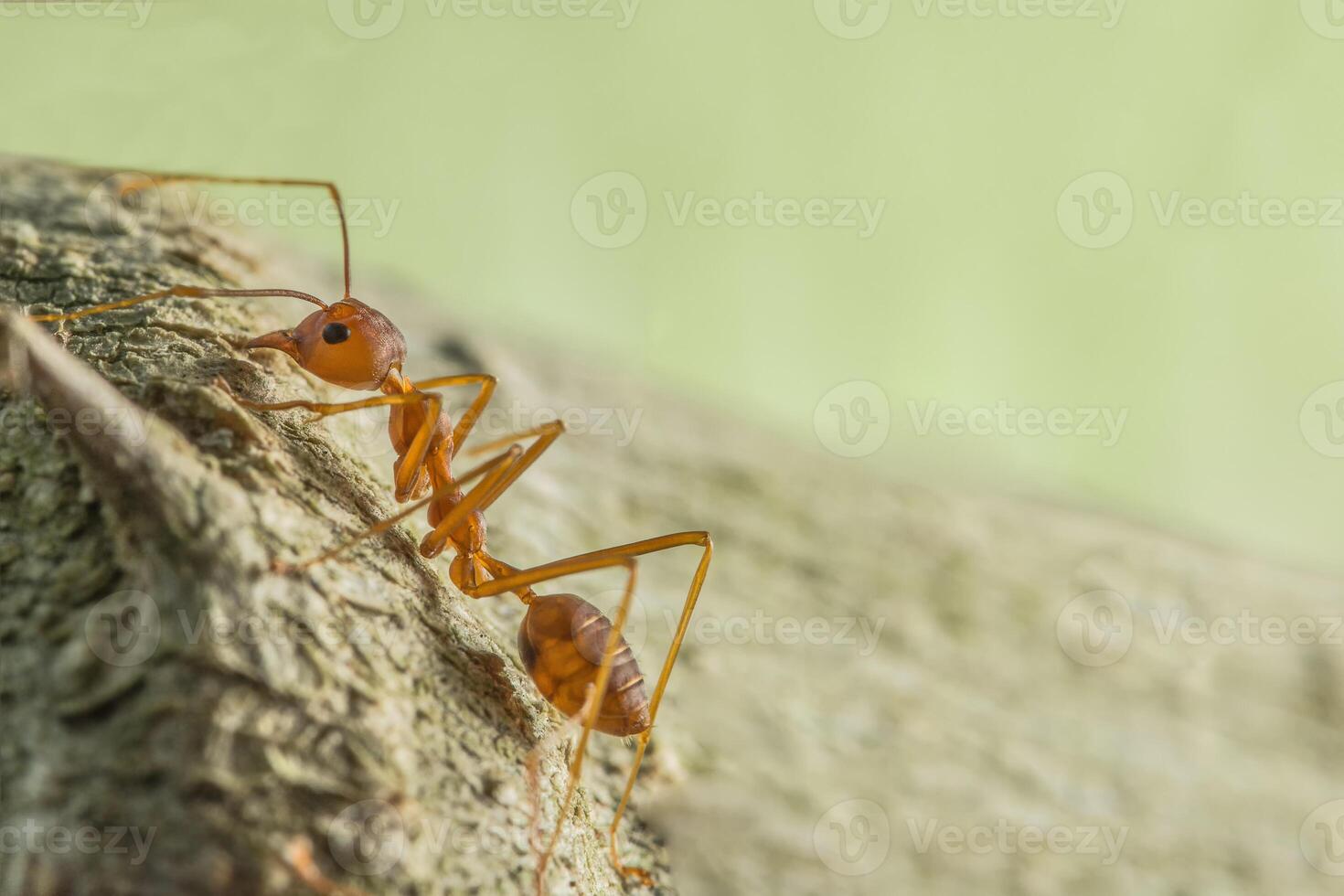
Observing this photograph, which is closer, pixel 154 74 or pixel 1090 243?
pixel 154 74

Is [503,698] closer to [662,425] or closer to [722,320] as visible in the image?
Result: [662,425]

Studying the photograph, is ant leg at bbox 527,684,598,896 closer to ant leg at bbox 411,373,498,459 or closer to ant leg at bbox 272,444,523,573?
ant leg at bbox 272,444,523,573

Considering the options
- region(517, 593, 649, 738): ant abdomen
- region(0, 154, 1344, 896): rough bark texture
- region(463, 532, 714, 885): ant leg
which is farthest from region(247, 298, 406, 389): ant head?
region(517, 593, 649, 738): ant abdomen

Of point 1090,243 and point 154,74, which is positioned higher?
point 1090,243

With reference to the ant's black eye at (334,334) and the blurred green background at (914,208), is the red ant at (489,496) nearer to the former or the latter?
the ant's black eye at (334,334)

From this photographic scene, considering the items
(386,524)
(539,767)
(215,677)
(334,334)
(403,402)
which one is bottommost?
(539,767)

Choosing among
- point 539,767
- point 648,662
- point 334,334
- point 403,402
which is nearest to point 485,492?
point 403,402

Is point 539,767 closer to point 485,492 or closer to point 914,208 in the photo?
point 485,492

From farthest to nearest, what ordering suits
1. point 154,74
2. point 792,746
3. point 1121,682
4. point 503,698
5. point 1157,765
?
1. point 154,74
2. point 1121,682
3. point 1157,765
4. point 792,746
5. point 503,698

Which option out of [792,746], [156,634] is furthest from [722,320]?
[156,634]
